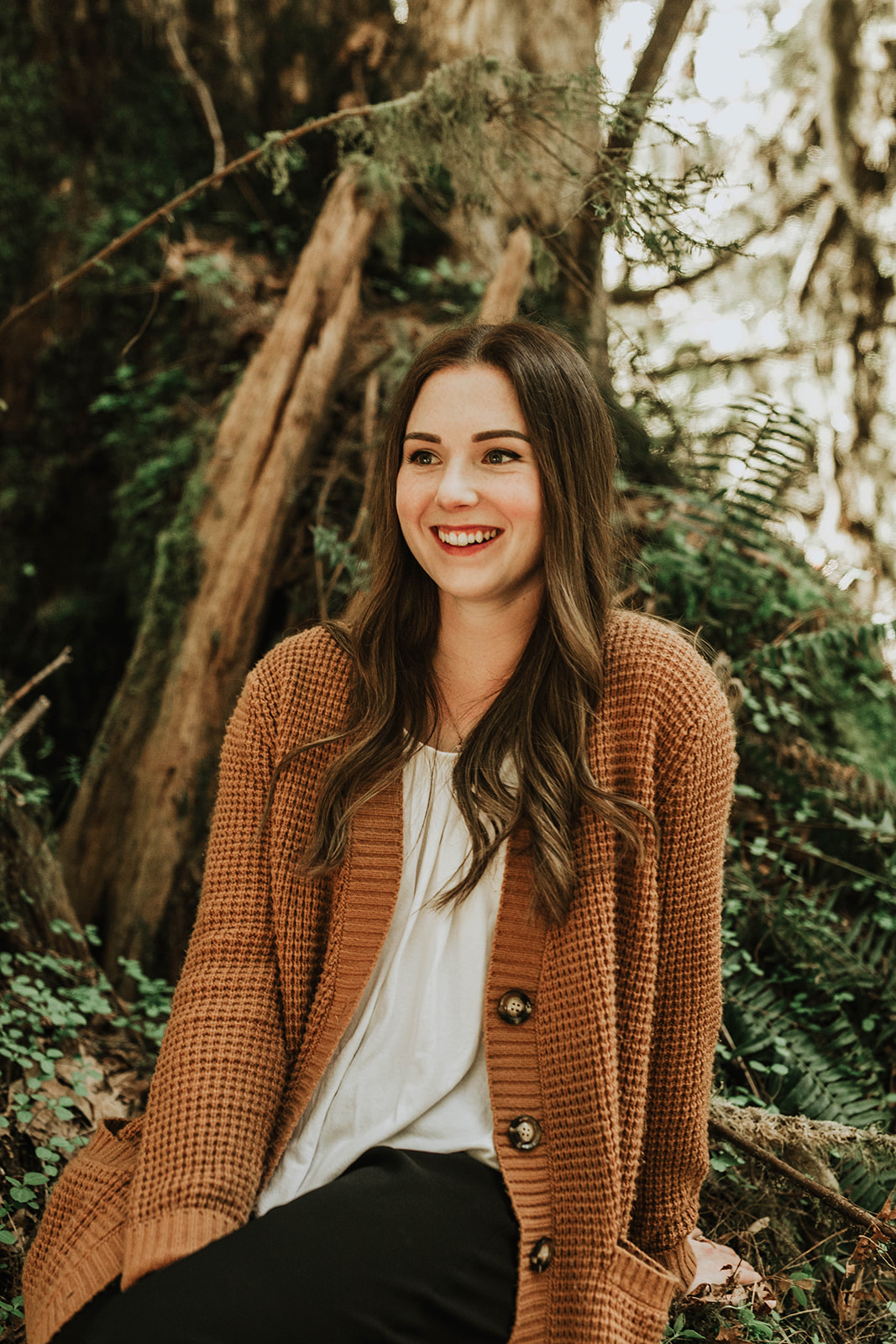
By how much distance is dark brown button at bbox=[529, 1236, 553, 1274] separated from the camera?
1783 mm

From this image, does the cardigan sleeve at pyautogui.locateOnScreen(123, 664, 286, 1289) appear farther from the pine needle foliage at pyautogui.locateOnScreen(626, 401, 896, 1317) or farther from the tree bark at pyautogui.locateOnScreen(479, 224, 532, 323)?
the tree bark at pyautogui.locateOnScreen(479, 224, 532, 323)

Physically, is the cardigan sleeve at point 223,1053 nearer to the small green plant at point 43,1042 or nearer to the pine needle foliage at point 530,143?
the small green plant at point 43,1042

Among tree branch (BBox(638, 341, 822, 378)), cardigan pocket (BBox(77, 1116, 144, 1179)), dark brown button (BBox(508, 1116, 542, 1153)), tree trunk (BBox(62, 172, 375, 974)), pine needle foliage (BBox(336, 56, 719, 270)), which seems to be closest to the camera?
dark brown button (BBox(508, 1116, 542, 1153))

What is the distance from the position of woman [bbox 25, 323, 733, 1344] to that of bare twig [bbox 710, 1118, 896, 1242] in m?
0.56

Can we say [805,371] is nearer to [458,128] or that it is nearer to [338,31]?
[338,31]

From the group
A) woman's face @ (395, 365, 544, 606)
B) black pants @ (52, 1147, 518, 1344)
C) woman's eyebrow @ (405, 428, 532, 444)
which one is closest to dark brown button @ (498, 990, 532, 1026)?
black pants @ (52, 1147, 518, 1344)

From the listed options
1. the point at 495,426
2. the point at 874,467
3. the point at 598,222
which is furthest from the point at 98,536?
the point at 874,467

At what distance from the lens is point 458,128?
10.6ft

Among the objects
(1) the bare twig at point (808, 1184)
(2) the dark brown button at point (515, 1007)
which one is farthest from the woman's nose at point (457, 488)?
(1) the bare twig at point (808, 1184)

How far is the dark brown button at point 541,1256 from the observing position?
1.78 m

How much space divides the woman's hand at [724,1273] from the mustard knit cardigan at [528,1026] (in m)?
0.16

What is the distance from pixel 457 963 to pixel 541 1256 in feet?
1.77

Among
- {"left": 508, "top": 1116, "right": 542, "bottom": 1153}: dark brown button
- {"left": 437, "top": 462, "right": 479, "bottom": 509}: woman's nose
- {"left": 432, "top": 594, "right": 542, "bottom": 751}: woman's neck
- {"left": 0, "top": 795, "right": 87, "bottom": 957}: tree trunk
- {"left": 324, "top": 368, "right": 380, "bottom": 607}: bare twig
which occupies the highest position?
{"left": 324, "top": 368, "right": 380, "bottom": 607}: bare twig

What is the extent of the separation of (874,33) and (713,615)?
4383 mm
